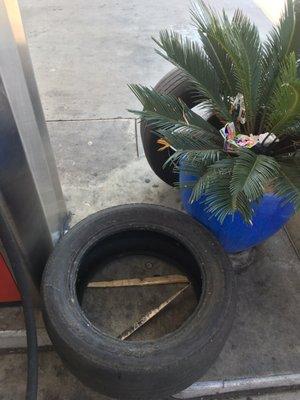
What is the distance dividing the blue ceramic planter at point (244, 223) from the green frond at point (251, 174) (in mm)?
105

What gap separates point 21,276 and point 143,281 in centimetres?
56

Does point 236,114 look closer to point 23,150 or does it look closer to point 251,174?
point 251,174

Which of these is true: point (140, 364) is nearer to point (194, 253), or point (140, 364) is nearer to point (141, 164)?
point (194, 253)

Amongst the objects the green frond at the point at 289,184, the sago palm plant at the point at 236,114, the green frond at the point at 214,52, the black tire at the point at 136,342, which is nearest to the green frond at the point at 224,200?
the sago palm plant at the point at 236,114

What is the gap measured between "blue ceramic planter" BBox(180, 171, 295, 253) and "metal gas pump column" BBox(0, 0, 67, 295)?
52cm

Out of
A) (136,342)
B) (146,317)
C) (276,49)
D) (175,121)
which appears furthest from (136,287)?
(276,49)

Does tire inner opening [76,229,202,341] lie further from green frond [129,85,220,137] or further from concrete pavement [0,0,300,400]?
green frond [129,85,220,137]

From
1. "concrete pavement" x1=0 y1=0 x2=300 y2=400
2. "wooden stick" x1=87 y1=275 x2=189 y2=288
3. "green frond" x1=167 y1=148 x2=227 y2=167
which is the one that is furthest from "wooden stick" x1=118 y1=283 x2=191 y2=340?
"green frond" x1=167 y1=148 x2=227 y2=167

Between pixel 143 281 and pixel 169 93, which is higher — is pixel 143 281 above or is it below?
below

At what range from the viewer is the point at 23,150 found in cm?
105

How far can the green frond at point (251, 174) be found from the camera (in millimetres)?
1032

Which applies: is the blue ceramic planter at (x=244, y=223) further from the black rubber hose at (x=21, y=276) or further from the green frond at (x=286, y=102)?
the black rubber hose at (x=21, y=276)

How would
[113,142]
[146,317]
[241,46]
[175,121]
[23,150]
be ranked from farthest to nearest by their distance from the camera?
[113,142] < [146,317] < [175,121] < [241,46] < [23,150]

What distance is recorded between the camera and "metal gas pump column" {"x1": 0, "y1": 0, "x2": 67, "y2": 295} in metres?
0.96
